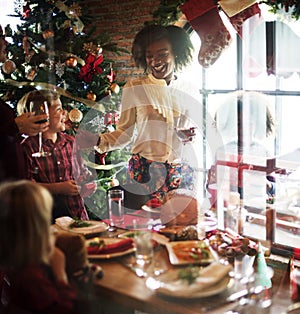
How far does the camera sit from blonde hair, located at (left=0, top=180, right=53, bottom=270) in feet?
2.31

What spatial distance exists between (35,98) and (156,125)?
240 mm

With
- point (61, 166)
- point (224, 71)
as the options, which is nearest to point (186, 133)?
point (224, 71)

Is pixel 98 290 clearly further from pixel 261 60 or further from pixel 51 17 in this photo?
pixel 261 60

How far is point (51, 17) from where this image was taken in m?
1.01

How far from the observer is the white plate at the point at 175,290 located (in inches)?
32.0

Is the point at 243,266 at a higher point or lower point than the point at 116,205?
lower

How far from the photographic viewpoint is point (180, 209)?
41.1 inches

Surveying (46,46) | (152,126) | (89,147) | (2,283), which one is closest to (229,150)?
(152,126)

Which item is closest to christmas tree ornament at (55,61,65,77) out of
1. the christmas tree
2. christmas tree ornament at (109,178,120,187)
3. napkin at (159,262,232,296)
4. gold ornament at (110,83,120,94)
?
the christmas tree

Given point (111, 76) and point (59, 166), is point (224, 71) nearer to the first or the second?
point (111, 76)

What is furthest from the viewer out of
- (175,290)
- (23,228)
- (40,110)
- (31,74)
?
(31,74)

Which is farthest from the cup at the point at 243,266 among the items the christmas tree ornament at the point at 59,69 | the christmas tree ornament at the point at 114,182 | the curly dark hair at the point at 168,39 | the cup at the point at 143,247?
the christmas tree ornament at the point at 59,69

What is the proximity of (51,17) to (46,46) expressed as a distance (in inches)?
2.2

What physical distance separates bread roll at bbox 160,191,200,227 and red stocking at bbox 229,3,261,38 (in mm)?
367
